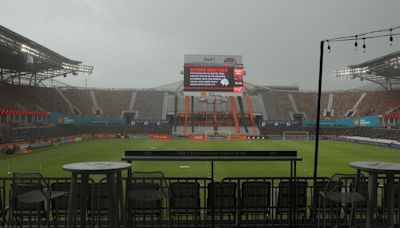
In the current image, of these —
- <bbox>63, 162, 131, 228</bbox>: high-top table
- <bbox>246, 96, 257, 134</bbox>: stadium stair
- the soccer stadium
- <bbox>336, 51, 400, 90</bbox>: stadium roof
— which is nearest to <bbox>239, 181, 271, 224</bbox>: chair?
the soccer stadium

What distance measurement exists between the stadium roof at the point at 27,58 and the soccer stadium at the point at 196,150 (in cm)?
26

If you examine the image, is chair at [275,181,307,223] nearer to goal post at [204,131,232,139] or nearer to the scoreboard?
the scoreboard

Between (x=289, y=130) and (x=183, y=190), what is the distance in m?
73.2

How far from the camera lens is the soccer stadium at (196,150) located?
782 centimetres

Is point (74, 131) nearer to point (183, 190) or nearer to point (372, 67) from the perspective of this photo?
point (372, 67)

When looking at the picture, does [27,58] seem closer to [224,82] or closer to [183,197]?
[224,82]

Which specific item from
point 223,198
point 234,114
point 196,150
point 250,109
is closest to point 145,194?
point 223,198

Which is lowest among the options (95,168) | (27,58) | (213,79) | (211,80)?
(95,168)

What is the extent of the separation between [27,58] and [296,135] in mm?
49819

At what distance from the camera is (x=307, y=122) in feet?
263

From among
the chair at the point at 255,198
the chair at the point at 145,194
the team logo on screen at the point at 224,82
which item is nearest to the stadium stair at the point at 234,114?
the team logo on screen at the point at 224,82

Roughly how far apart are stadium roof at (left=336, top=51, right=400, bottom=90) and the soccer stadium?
1.11ft

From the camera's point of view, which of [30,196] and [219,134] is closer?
[30,196]

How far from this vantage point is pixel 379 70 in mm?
72188
